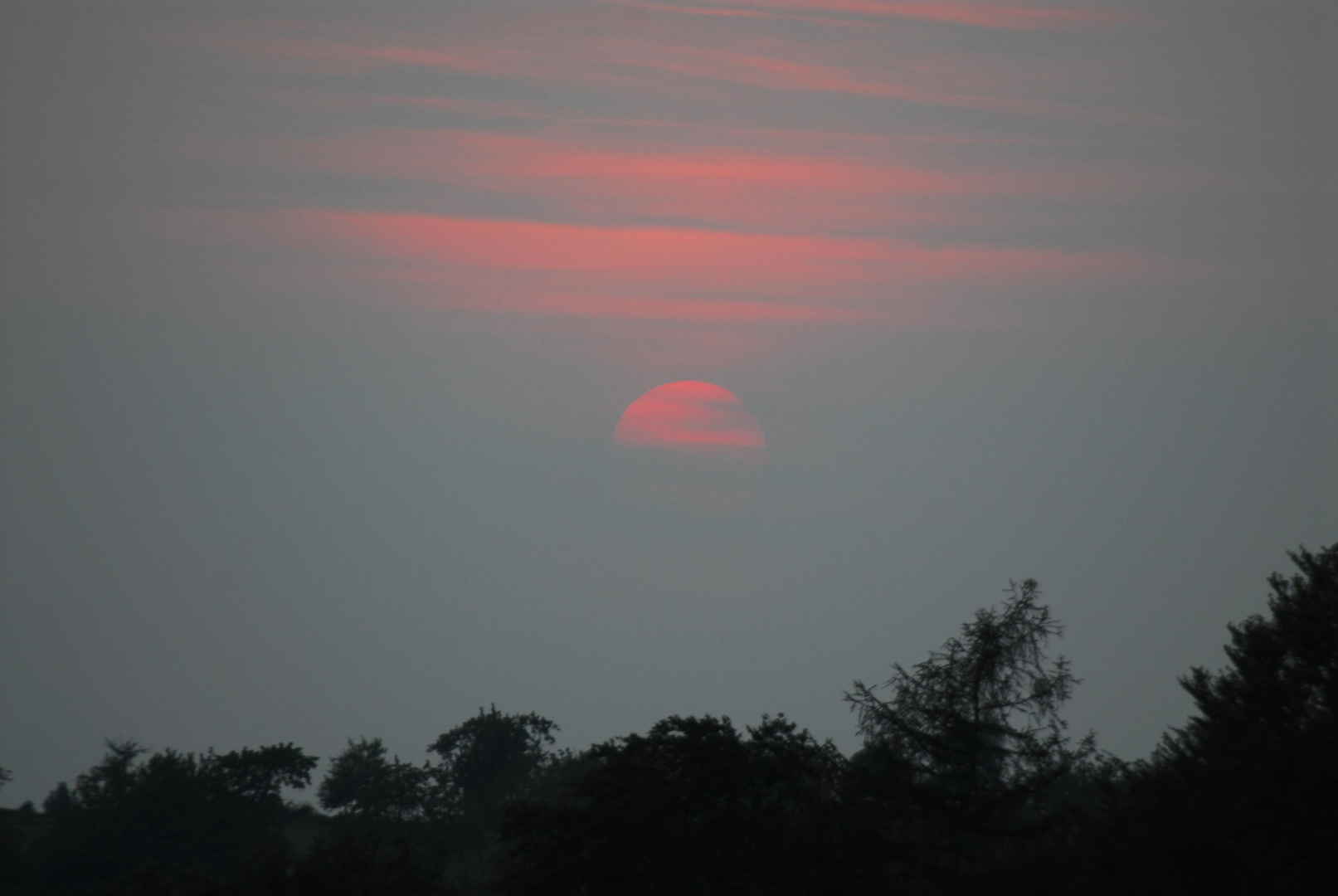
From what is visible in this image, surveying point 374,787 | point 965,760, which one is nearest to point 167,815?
point 374,787

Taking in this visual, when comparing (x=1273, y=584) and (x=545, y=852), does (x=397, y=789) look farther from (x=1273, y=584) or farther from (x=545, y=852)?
(x=1273, y=584)

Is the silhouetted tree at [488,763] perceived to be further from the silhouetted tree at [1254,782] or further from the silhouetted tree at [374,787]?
the silhouetted tree at [1254,782]

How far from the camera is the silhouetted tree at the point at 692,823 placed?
3631 centimetres

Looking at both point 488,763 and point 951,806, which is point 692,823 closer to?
point 951,806

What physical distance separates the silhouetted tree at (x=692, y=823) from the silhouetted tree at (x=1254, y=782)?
8738 mm

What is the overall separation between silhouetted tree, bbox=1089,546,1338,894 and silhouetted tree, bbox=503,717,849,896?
28.7 feet

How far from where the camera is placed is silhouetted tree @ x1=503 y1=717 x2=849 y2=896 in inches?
1430

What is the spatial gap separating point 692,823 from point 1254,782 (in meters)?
16.2

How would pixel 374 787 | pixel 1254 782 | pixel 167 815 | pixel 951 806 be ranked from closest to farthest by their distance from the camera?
pixel 1254 782, pixel 951 806, pixel 167 815, pixel 374 787

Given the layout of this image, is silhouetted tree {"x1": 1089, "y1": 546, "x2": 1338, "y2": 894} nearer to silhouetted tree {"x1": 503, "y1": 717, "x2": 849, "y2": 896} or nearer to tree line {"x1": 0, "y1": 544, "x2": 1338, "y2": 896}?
tree line {"x1": 0, "y1": 544, "x2": 1338, "y2": 896}

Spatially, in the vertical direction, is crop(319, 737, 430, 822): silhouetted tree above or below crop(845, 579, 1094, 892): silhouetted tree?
above

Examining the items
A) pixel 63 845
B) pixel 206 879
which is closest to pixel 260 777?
pixel 63 845

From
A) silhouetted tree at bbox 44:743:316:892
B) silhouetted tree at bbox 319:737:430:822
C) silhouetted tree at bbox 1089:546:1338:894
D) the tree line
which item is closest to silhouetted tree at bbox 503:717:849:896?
the tree line

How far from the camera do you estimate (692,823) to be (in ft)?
124
